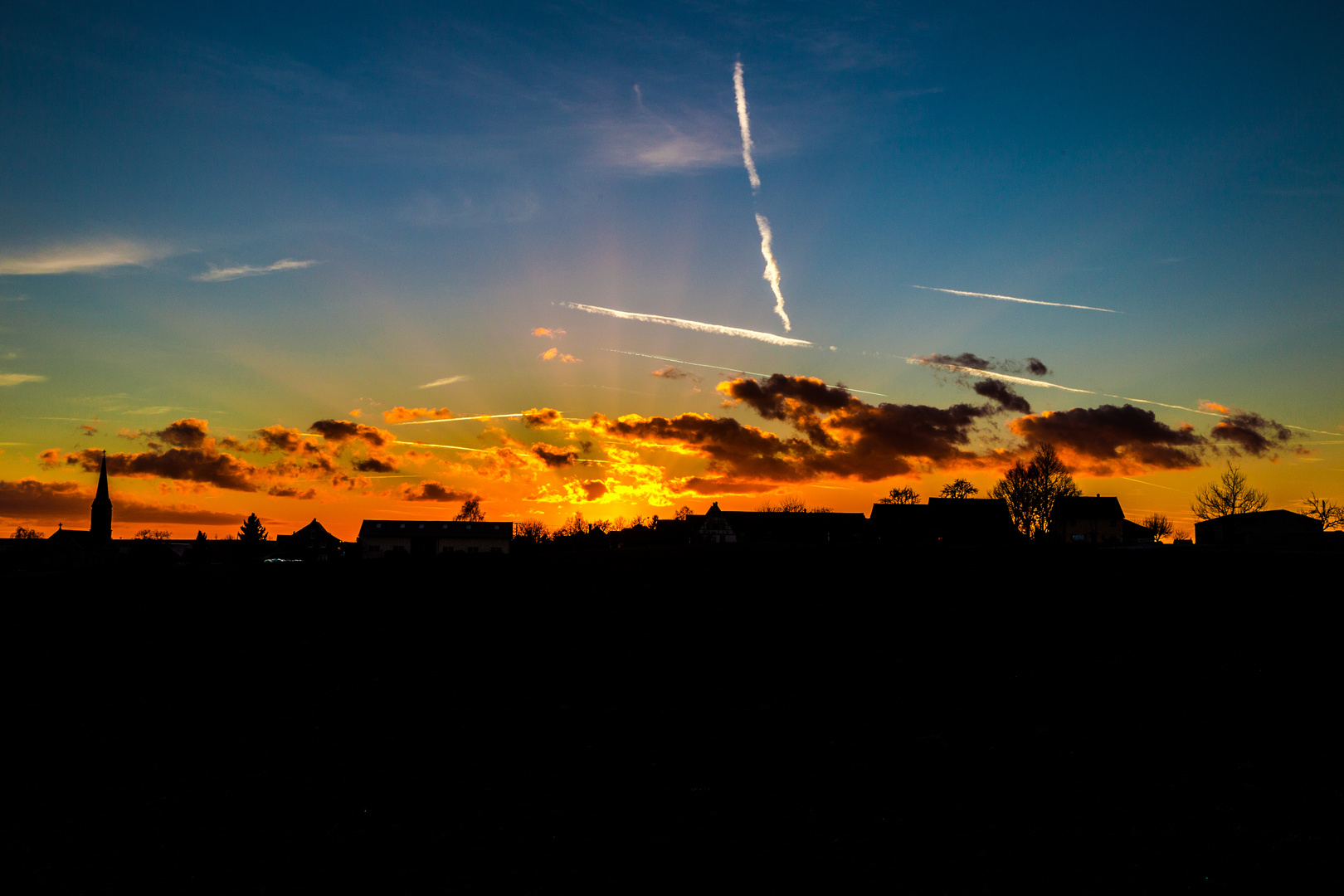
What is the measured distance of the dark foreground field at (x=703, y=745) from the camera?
12.2 m

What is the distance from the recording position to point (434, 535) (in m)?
135

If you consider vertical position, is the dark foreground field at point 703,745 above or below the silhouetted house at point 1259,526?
below

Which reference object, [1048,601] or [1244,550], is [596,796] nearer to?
[1048,601]

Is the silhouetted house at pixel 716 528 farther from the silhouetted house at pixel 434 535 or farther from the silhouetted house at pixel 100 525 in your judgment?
the silhouetted house at pixel 100 525

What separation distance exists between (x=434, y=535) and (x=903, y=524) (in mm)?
75231

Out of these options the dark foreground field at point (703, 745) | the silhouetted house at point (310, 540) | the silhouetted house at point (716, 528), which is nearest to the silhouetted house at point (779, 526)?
the silhouetted house at point (716, 528)

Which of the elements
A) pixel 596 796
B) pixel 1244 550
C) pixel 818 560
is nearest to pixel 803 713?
pixel 596 796

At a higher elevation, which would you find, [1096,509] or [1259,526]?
[1096,509]

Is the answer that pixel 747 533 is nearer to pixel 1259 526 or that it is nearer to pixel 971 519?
pixel 971 519

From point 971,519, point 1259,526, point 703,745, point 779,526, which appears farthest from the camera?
point 779,526

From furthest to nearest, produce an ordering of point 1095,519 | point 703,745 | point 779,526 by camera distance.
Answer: point 779,526 → point 1095,519 → point 703,745

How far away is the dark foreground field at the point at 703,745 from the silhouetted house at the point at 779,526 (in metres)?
79.3

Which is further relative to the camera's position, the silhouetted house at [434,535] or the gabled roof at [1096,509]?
the silhouetted house at [434,535]

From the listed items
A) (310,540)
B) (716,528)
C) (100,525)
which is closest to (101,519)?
(100,525)
